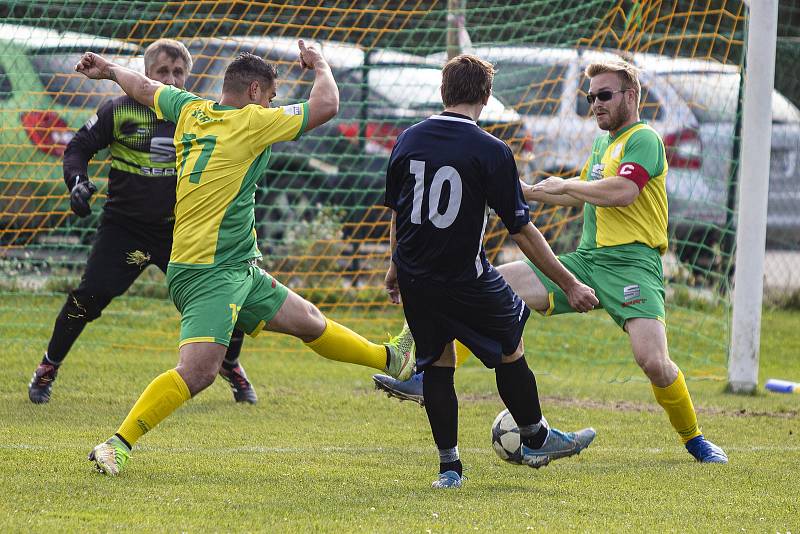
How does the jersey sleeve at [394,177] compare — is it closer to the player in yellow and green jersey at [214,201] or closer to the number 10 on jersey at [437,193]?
the number 10 on jersey at [437,193]

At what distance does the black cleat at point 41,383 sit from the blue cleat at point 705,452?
342 cm

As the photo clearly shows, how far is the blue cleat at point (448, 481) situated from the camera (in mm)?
4672

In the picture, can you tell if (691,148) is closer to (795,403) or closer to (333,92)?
(795,403)

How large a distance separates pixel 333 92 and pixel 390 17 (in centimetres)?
582

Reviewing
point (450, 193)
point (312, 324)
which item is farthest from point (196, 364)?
point (450, 193)

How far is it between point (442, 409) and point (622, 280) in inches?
49.8

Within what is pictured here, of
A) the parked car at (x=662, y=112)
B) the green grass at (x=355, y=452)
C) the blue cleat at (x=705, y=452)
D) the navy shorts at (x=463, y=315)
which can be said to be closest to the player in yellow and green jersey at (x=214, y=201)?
the green grass at (x=355, y=452)

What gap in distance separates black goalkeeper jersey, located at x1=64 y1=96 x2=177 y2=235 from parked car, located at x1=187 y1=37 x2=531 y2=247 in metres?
2.96

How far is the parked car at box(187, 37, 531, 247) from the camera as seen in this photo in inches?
376

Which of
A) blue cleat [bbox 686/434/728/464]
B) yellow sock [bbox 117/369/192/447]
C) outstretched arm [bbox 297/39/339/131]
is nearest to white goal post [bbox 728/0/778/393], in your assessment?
blue cleat [bbox 686/434/728/464]

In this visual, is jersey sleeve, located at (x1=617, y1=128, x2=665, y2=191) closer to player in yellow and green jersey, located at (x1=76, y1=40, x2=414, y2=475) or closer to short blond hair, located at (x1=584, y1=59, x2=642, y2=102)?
short blond hair, located at (x1=584, y1=59, x2=642, y2=102)

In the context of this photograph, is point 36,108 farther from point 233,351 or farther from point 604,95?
point 604,95

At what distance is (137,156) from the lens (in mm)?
6414

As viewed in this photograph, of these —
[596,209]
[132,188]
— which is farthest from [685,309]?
[132,188]
